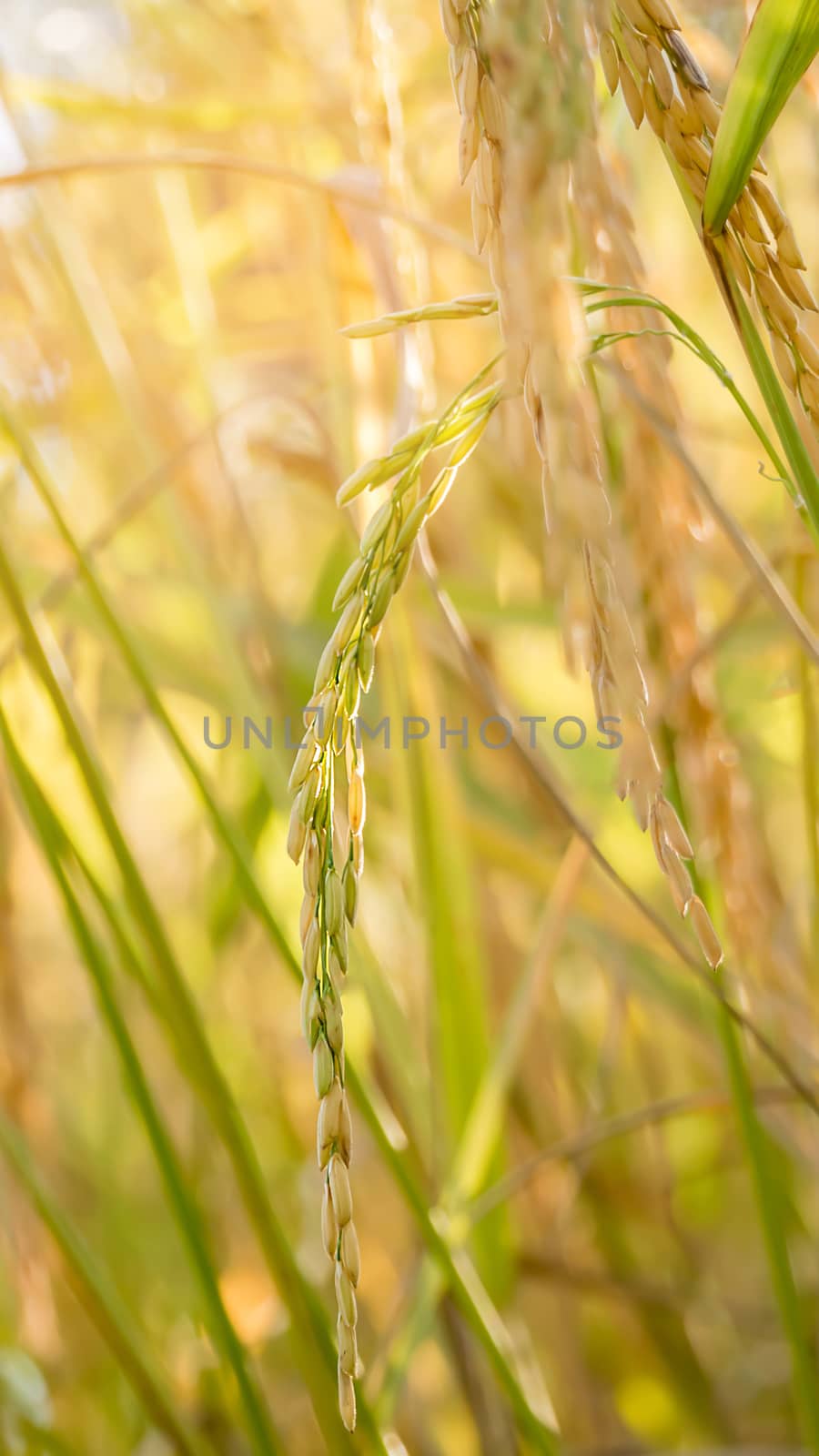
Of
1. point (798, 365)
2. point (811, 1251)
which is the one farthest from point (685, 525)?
point (811, 1251)

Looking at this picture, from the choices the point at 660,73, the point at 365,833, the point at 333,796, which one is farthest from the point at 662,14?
the point at 365,833

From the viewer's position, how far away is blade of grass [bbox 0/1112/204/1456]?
34cm

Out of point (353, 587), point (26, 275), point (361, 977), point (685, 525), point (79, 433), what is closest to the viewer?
point (353, 587)

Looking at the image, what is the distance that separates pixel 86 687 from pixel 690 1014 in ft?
1.44

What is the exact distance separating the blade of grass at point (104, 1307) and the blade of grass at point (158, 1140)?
0.04 metres

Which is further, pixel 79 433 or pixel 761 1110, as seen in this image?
pixel 79 433

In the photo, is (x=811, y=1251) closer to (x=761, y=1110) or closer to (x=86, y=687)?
(x=761, y=1110)

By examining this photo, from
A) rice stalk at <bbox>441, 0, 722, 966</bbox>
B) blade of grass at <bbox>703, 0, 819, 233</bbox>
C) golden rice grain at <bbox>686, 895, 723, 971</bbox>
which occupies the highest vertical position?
blade of grass at <bbox>703, 0, 819, 233</bbox>

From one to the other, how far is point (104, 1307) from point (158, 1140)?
0.22 feet

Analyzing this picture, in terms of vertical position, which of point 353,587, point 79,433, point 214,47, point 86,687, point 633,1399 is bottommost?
point 633,1399

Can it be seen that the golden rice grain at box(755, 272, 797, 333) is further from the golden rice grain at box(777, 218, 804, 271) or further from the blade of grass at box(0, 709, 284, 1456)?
the blade of grass at box(0, 709, 284, 1456)

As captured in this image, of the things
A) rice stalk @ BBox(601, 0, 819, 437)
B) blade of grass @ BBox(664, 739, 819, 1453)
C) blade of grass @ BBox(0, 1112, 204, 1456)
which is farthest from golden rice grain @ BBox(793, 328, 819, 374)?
blade of grass @ BBox(0, 1112, 204, 1456)

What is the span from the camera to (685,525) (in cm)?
33

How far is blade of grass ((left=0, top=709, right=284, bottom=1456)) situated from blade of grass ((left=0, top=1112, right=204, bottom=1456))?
4 cm
